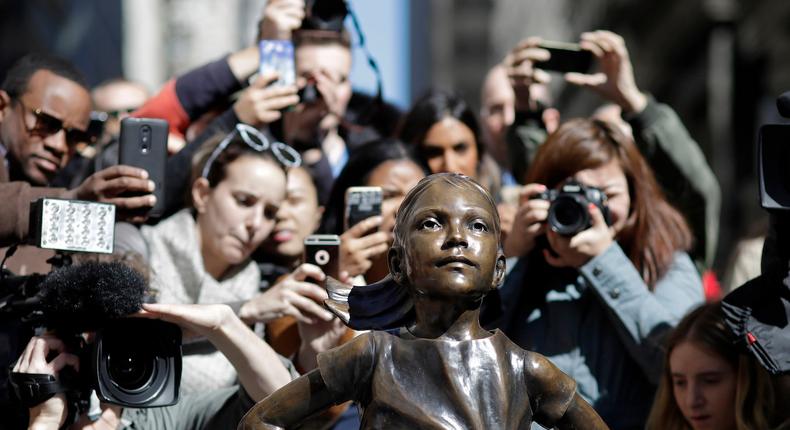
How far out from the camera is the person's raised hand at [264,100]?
6.00m

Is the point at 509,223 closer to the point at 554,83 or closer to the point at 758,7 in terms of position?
the point at 758,7

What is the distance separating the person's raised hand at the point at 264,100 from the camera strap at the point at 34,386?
1923 millimetres

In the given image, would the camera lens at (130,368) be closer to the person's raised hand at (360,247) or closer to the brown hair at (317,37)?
the person's raised hand at (360,247)

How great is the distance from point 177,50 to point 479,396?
19.0m

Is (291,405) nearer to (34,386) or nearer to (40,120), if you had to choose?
(34,386)

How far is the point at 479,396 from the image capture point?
3.68m

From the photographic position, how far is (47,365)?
4.39 metres

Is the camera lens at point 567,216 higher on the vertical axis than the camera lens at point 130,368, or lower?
higher

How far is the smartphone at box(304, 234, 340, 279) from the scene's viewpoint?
5.21 meters

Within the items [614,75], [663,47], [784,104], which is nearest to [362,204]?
[614,75]

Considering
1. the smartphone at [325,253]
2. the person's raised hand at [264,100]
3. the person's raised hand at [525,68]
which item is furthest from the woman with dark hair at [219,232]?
the person's raised hand at [525,68]

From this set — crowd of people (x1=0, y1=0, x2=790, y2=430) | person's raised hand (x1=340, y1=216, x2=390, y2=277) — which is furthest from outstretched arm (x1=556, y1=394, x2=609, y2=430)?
person's raised hand (x1=340, y1=216, x2=390, y2=277)

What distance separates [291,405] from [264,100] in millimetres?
2505

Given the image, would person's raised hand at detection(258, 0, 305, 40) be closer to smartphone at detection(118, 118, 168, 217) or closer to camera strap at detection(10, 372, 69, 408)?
smartphone at detection(118, 118, 168, 217)
